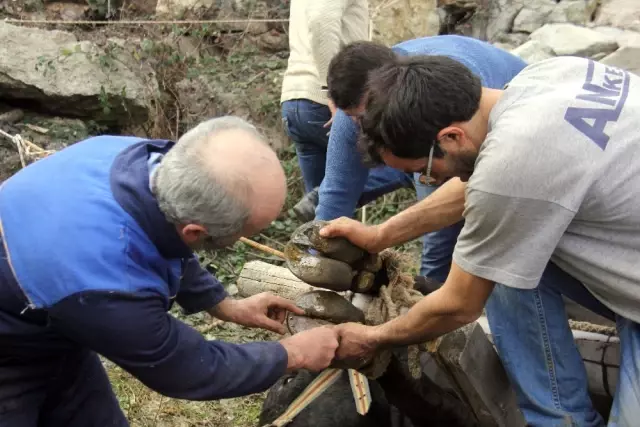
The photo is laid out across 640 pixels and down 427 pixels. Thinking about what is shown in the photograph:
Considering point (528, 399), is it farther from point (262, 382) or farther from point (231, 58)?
point (231, 58)

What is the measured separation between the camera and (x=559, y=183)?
202 cm

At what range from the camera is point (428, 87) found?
2205 millimetres

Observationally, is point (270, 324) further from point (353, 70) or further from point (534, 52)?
point (534, 52)

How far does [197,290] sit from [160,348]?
1.95 ft

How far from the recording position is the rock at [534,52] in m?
5.37

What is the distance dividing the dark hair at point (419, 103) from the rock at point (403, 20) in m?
4.16

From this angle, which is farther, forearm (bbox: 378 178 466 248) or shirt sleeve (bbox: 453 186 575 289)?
forearm (bbox: 378 178 466 248)

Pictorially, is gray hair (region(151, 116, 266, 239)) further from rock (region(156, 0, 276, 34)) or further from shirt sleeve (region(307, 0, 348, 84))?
rock (region(156, 0, 276, 34))

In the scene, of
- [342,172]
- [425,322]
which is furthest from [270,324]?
[342,172]

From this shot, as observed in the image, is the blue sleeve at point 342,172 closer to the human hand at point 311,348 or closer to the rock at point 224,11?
the human hand at point 311,348

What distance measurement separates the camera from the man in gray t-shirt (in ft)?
6.70

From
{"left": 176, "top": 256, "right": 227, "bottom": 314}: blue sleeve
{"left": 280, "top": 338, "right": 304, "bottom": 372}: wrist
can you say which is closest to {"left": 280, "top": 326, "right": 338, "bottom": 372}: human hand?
{"left": 280, "top": 338, "right": 304, "bottom": 372}: wrist

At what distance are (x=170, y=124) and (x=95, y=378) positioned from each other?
177 inches

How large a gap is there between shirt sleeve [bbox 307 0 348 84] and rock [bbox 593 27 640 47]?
2.36m
